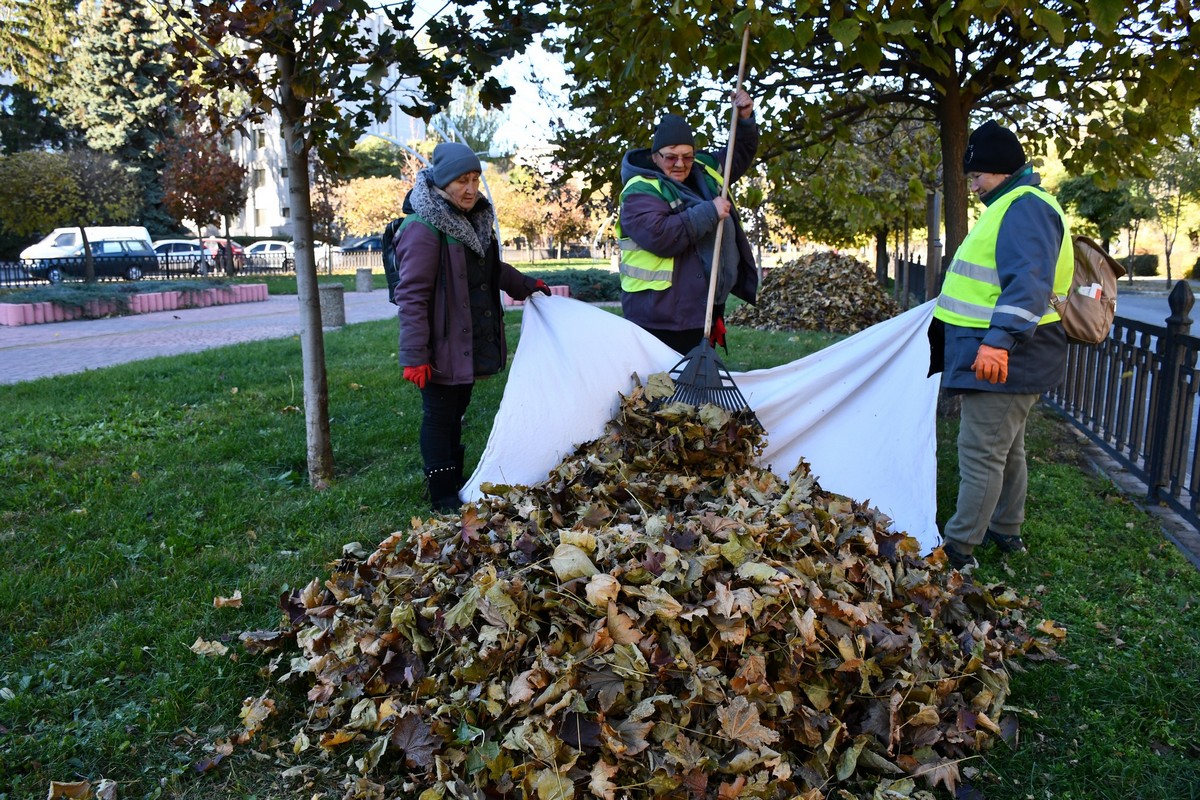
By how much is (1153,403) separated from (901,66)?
2.62 meters

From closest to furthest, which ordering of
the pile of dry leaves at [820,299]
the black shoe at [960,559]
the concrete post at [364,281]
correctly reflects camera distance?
the black shoe at [960,559], the pile of dry leaves at [820,299], the concrete post at [364,281]

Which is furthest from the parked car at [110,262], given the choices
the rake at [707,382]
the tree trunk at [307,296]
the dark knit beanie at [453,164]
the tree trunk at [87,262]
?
the rake at [707,382]

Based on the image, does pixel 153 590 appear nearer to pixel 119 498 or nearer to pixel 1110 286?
pixel 119 498

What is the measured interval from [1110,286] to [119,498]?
4738 millimetres

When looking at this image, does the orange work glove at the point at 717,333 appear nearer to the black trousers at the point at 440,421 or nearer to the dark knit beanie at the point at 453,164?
the black trousers at the point at 440,421

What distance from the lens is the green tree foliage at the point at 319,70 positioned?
13.9 ft

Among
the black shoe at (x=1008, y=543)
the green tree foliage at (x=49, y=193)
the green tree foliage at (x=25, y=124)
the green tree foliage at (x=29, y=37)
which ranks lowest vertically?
the black shoe at (x=1008, y=543)

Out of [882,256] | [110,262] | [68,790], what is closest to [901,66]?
[68,790]

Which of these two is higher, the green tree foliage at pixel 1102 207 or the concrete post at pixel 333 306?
the green tree foliage at pixel 1102 207

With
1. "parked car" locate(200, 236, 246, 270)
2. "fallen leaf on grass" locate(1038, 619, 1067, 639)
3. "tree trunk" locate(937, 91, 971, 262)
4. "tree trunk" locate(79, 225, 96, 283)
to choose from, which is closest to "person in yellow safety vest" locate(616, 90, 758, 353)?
"fallen leaf on grass" locate(1038, 619, 1067, 639)

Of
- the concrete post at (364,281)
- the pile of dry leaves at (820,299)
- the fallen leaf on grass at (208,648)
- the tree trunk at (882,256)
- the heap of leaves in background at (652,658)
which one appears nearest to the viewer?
the heap of leaves in background at (652,658)

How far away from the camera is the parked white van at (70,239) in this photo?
92.8 ft

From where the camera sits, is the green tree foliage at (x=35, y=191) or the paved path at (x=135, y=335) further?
the green tree foliage at (x=35, y=191)

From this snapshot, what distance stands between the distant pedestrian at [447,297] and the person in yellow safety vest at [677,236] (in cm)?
54
